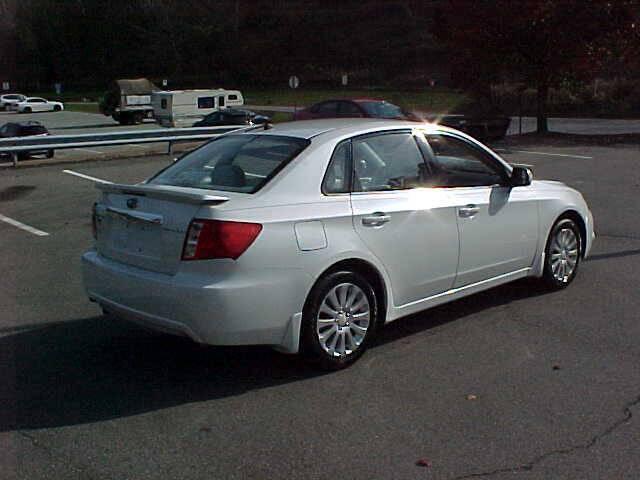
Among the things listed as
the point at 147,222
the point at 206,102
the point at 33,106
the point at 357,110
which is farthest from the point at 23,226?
the point at 33,106

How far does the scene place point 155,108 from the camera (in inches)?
1789

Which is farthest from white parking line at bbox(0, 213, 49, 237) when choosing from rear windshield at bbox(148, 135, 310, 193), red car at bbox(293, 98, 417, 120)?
red car at bbox(293, 98, 417, 120)

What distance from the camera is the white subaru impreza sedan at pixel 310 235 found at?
17.3ft

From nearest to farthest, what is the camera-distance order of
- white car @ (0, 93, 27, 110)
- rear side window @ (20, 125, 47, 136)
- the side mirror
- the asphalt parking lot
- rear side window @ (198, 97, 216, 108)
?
the asphalt parking lot
the side mirror
rear side window @ (20, 125, 47, 136)
rear side window @ (198, 97, 216, 108)
white car @ (0, 93, 27, 110)

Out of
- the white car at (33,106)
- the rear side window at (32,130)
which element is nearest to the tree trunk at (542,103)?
the rear side window at (32,130)

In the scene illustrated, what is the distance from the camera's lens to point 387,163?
625cm

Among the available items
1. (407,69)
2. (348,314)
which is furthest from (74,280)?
(407,69)

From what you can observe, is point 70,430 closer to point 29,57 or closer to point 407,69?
point 407,69

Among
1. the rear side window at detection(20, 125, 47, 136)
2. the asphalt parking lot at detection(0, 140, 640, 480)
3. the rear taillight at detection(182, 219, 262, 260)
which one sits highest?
the rear side window at detection(20, 125, 47, 136)

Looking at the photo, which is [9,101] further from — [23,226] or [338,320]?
[338,320]

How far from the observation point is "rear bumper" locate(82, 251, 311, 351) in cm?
520

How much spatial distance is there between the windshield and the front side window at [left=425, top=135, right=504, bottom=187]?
15.8 m

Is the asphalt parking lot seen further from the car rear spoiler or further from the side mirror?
the car rear spoiler

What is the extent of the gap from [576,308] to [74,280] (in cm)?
458
